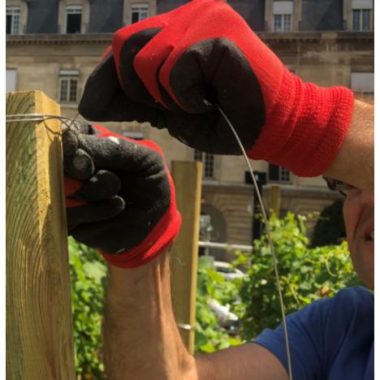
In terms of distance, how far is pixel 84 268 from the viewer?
332 cm

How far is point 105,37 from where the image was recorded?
76.9 feet

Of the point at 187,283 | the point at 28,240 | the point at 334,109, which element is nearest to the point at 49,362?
the point at 28,240

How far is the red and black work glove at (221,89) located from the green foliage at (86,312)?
222cm

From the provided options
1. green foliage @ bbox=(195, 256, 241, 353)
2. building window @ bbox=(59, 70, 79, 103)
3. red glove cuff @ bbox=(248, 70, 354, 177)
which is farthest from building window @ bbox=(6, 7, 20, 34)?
red glove cuff @ bbox=(248, 70, 354, 177)

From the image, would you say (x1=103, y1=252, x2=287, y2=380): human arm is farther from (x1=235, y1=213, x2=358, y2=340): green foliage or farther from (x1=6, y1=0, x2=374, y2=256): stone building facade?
(x1=6, y1=0, x2=374, y2=256): stone building facade

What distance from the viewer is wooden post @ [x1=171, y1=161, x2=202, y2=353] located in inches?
99.2

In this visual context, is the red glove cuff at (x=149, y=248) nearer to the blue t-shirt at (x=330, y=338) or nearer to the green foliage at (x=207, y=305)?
the blue t-shirt at (x=330, y=338)

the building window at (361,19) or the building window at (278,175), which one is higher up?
the building window at (361,19)

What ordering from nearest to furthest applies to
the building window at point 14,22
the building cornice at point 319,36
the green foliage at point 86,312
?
the green foliage at point 86,312 → the building cornice at point 319,36 → the building window at point 14,22

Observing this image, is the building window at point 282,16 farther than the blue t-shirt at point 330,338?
Yes

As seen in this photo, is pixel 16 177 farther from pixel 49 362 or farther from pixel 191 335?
pixel 191 335

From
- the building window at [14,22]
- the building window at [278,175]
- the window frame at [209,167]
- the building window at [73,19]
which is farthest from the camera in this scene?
the building window at [14,22]

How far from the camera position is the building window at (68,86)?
23.7 m

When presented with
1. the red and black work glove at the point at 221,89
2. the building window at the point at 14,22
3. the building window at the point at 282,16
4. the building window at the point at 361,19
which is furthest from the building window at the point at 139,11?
the red and black work glove at the point at 221,89
